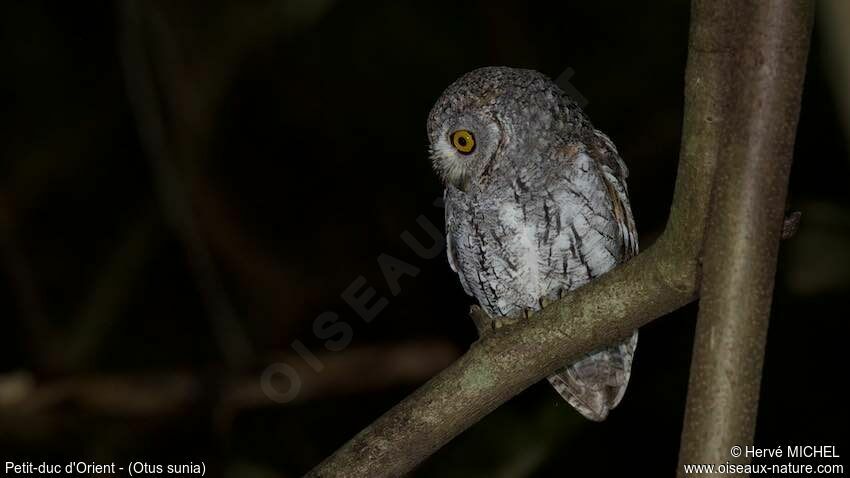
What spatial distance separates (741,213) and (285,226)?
3.35 meters

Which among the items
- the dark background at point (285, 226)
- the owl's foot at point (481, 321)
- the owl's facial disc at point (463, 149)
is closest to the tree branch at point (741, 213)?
the owl's foot at point (481, 321)

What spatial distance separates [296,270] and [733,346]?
3.19 meters

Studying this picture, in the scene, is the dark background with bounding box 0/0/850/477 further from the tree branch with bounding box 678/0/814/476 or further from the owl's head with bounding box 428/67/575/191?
the tree branch with bounding box 678/0/814/476

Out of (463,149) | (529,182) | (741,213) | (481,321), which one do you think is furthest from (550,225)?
(741,213)

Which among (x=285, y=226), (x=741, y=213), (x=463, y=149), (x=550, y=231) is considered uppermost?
(x=285, y=226)

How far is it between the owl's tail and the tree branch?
1422 mm

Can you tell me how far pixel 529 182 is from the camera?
8.02ft

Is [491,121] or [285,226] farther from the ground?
[285,226]

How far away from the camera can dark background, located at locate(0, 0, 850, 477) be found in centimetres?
352

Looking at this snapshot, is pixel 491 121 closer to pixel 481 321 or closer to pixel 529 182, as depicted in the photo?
pixel 529 182

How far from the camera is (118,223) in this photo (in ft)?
14.3

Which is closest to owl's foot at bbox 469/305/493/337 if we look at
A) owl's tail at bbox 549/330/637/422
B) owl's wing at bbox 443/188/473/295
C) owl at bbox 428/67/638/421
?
owl at bbox 428/67/638/421

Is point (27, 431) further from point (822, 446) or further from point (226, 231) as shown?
point (822, 446)

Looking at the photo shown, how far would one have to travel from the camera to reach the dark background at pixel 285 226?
352 cm
